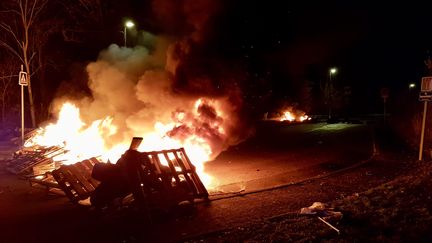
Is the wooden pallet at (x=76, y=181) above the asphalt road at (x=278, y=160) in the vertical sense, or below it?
above

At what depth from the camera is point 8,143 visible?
21.9 meters

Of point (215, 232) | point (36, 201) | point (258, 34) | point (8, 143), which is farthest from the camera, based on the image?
point (8, 143)

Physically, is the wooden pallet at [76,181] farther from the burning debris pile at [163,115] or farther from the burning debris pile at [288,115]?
the burning debris pile at [288,115]

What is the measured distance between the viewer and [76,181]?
31.0ft

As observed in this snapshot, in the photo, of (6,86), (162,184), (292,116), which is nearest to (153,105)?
(162,184)

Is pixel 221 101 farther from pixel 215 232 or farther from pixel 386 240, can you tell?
pixel 386 240

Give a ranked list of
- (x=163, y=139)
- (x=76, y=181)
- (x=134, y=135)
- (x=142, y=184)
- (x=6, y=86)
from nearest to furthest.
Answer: (x=142, y=184)
(x=76, y=181)
(x=163, y=139)
(x=134, y=135)
(x=6, y=86)

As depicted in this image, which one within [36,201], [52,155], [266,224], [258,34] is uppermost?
[258,34]

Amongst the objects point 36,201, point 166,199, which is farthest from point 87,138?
point 166,199

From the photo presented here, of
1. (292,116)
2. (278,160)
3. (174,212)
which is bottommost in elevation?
(278,160)

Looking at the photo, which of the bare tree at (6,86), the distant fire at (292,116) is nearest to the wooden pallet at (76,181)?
the bare tree at (6,86)

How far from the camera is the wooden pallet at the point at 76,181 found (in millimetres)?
9156

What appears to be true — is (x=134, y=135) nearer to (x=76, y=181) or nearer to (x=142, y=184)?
(x=76, y=181)

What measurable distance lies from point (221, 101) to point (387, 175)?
5329 mm
